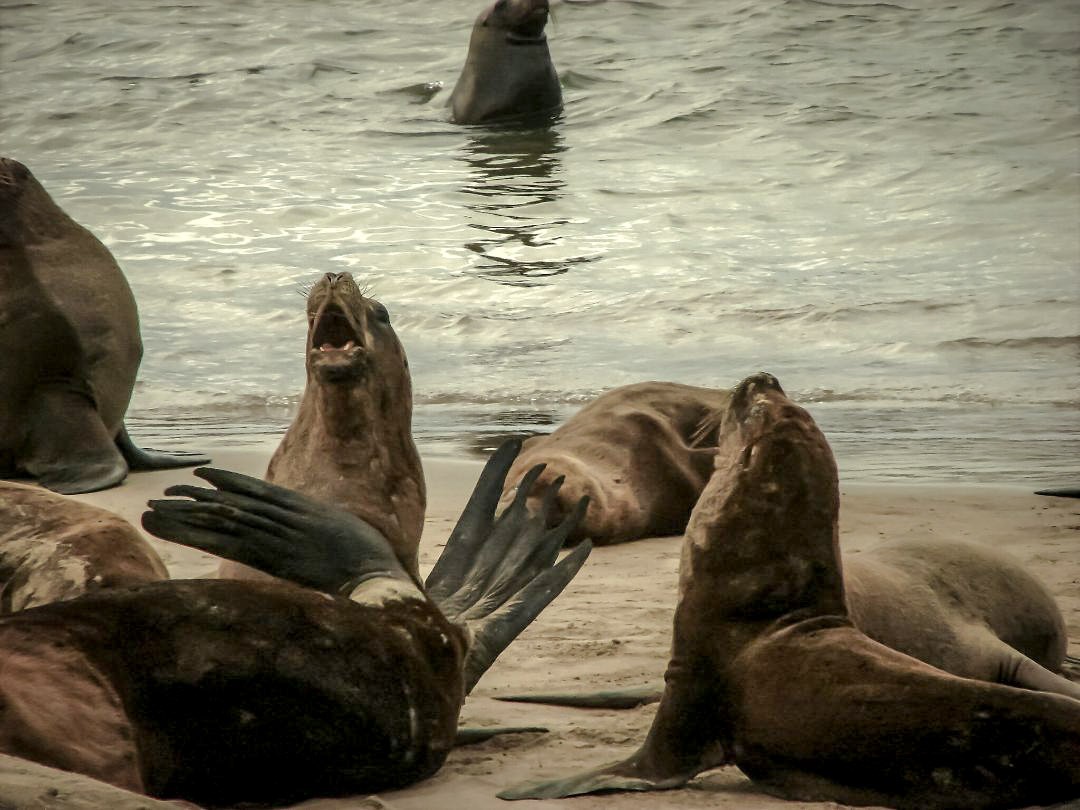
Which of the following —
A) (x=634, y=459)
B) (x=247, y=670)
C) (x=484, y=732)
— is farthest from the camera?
(x=634, y=459)

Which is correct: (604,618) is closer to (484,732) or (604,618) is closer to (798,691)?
(484,732)

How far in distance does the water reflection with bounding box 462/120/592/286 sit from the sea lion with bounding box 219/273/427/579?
894cm

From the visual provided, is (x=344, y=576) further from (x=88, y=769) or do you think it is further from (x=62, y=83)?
(x=62, y=83)

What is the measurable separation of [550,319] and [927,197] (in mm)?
5830

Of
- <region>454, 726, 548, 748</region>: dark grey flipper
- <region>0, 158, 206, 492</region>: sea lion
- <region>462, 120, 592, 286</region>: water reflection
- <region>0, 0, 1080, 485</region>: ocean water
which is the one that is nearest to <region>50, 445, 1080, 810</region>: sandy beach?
<region>454, 726, 548, 748</region>: dark grey flipper

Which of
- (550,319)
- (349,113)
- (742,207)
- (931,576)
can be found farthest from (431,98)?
(931,576)

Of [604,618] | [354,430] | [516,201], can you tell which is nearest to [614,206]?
[516,201]

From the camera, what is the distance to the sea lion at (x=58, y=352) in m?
7.34

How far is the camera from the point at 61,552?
4238 mm

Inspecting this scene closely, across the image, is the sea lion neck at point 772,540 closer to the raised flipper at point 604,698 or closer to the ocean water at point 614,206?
the raised flipper at point 604,698

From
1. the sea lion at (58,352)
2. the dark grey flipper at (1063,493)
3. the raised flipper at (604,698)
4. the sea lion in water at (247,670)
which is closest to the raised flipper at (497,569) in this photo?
the raised flipper at (604,698)

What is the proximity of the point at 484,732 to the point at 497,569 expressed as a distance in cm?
67

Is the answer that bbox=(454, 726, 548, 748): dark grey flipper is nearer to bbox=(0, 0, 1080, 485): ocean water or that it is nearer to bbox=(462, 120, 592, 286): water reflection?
bbox=(0, 0, 1080, 485): ocean water

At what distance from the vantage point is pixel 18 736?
2.99 metres
